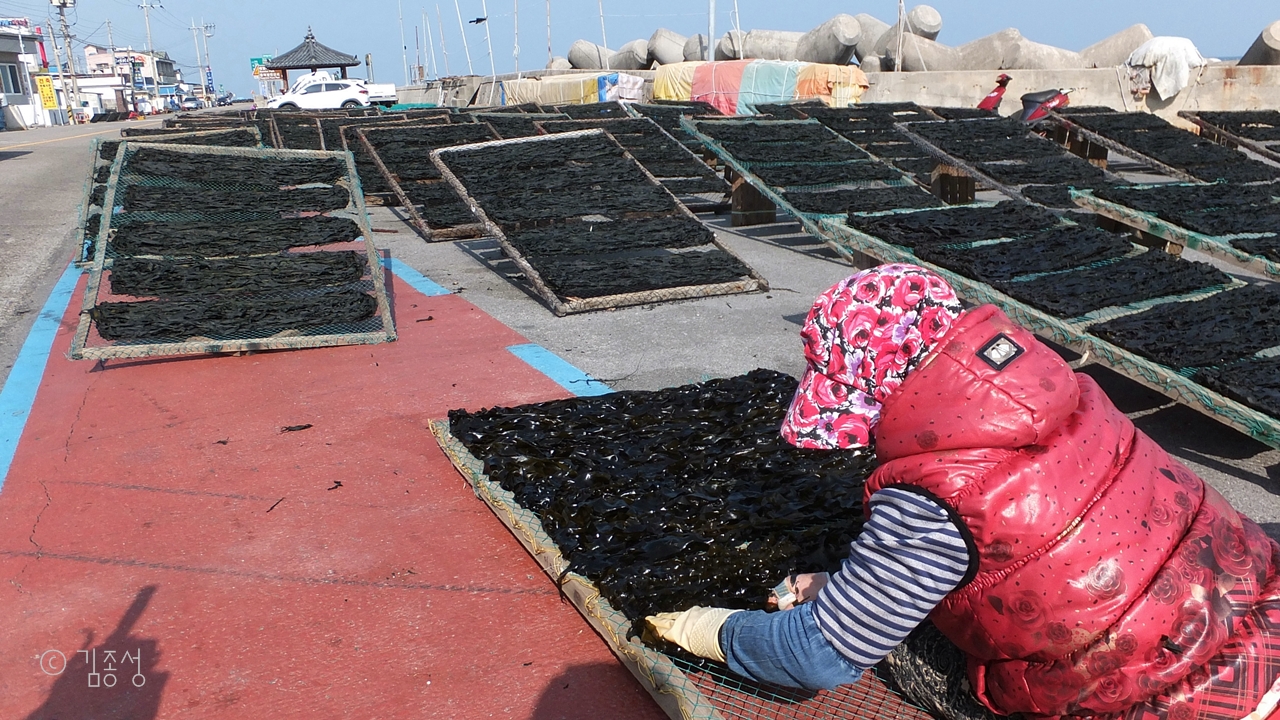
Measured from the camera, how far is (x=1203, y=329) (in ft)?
16.0

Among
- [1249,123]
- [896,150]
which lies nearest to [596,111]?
[896,150]

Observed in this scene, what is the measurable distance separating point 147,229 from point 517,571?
16.9 ft

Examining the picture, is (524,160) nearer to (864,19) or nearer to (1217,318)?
(1217,318)

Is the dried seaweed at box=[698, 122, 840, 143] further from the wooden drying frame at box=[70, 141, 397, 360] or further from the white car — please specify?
the white car

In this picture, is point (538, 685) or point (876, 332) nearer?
point (876, 332)

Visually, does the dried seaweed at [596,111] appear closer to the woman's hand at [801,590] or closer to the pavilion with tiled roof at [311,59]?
the woman's hand at [801,590]

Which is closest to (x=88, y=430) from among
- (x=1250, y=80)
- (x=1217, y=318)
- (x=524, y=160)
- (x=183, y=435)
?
(x=183, y=435)

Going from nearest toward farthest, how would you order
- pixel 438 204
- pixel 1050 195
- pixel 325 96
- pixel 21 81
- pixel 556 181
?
pixel 556 181
pixel 1050 195
pixel 438 204
pixel 325 96
pixel 21 81

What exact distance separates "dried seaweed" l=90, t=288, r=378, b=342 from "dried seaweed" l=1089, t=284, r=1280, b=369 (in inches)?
193

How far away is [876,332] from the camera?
229 cm

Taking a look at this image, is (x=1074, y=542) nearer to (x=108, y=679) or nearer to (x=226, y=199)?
(x=108, y=679)

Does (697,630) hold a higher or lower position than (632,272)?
lower

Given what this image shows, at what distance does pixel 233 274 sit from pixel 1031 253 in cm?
580

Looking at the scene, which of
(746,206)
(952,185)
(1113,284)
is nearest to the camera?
(1113,284)
